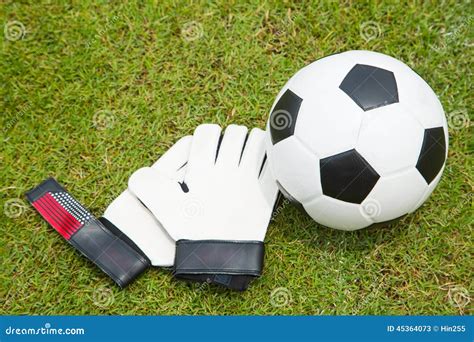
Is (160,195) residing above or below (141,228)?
above

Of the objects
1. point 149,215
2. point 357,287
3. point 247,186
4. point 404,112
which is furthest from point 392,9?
point 149,215

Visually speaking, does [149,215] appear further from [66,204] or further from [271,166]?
[271,166]

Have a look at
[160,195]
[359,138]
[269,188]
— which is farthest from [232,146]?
[359,138]

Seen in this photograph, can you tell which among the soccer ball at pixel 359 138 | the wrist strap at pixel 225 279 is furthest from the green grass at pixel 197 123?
the soccer ball at pixel 359 138

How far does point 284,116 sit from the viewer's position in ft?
7.68

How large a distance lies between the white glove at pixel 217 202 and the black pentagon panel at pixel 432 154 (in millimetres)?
773

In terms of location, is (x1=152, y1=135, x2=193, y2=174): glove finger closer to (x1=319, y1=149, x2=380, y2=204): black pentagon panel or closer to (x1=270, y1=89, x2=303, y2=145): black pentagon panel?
(x1=270, y1=89, x2=303, y2=145): black pentagon panel

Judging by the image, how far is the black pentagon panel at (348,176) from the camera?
7.22 feet

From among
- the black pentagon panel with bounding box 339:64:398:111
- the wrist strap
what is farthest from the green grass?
the black pentagon panel with bounding box 339:64:398:111

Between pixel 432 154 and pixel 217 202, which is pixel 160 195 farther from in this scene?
pixel 432 154

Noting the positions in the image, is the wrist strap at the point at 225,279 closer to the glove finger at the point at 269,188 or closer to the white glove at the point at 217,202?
the white glove at the point at 217,202

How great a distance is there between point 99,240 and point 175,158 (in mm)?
586

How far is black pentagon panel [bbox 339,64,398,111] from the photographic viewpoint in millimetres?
2189

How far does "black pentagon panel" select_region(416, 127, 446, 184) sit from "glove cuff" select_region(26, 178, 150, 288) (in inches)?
56.0
